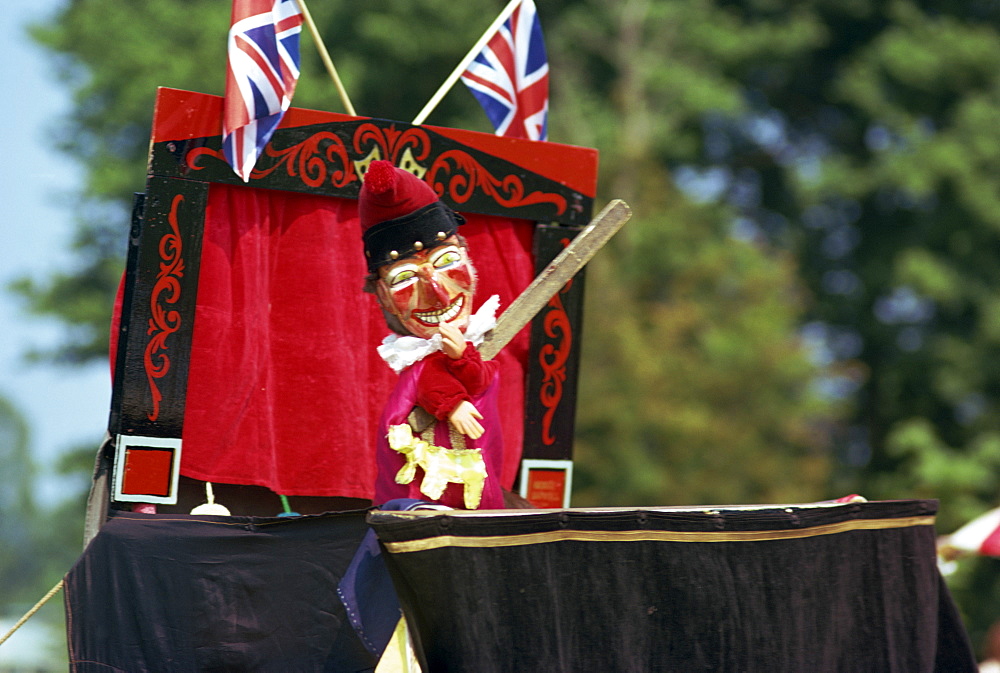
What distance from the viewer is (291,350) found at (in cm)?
426

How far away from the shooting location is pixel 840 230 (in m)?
15.8

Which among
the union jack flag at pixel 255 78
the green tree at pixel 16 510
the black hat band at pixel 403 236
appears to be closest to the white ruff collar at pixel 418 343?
the black hat band at pixel 403 236

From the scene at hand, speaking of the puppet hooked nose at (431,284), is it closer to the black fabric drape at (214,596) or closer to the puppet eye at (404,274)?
the puppet eye at (404,274)

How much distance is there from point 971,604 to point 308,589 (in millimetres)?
10201

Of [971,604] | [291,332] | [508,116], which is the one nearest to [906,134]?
[971,604]

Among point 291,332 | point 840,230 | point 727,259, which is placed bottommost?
point 291,332

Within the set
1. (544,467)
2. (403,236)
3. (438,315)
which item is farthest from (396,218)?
(544,467)

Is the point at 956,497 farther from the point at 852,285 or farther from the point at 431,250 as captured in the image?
the point at 431,250

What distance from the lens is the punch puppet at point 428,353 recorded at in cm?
340

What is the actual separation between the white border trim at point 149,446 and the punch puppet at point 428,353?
0.74 m

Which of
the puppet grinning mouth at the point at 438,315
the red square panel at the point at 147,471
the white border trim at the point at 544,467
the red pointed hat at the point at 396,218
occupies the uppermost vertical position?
the red pointed hat at the point at 396,218

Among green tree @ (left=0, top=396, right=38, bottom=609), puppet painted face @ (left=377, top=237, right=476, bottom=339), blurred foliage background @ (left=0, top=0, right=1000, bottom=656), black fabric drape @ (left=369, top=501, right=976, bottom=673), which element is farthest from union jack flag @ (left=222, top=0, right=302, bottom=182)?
green tree @ (left=0, top=396, right=38, bottom=609)

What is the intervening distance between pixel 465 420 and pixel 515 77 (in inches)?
78.7

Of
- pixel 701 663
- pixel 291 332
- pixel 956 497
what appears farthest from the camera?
pixel 956 497
